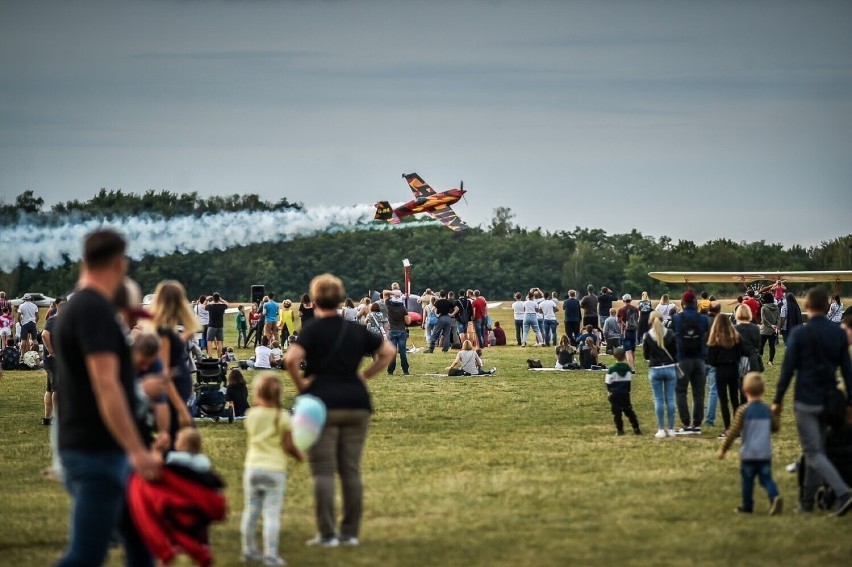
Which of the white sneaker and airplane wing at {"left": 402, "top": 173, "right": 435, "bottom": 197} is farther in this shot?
airplane wing at {"left": 402, "top": 173, "right": 435, "bottom": 197}

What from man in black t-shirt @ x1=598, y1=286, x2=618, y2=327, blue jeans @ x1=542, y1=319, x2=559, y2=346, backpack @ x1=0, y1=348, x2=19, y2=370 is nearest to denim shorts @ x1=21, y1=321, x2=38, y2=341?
backpack @ x1=0, y1=348, x2=19, y2=370

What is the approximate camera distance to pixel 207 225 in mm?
43469

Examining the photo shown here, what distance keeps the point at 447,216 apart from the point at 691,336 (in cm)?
3509

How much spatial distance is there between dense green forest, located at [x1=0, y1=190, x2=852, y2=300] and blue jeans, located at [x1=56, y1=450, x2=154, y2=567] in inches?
2939

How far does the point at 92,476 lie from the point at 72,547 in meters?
0.34

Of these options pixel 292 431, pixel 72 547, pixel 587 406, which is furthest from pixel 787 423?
pixel 72 547

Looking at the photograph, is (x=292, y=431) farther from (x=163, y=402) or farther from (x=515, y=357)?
(x=515, y=357)

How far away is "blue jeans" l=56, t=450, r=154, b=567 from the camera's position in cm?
555

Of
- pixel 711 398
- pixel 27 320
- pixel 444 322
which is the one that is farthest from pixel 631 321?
pixel 27 320

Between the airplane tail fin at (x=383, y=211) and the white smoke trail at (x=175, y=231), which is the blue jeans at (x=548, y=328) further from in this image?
the airplane tail fin at (x=383, y=211)

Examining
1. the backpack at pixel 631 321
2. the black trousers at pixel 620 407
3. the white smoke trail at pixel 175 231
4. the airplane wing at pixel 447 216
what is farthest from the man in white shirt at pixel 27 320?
the airplane wing at pixel 447 216

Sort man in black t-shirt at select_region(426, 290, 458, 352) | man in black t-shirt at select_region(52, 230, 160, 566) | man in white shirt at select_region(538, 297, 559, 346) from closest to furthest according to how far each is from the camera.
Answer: man in black t-shirt at select_region(52, 230, 160, 566) < man in black t-shirt at select_region(426, 290, 458, 352) < man in white shirt at select_region(538, 297, 559, 346)

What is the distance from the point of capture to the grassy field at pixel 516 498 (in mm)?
8570

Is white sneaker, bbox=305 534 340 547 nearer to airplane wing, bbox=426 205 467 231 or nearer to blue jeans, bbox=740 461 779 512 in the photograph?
blue jeans, bbox=740 461 779 512
